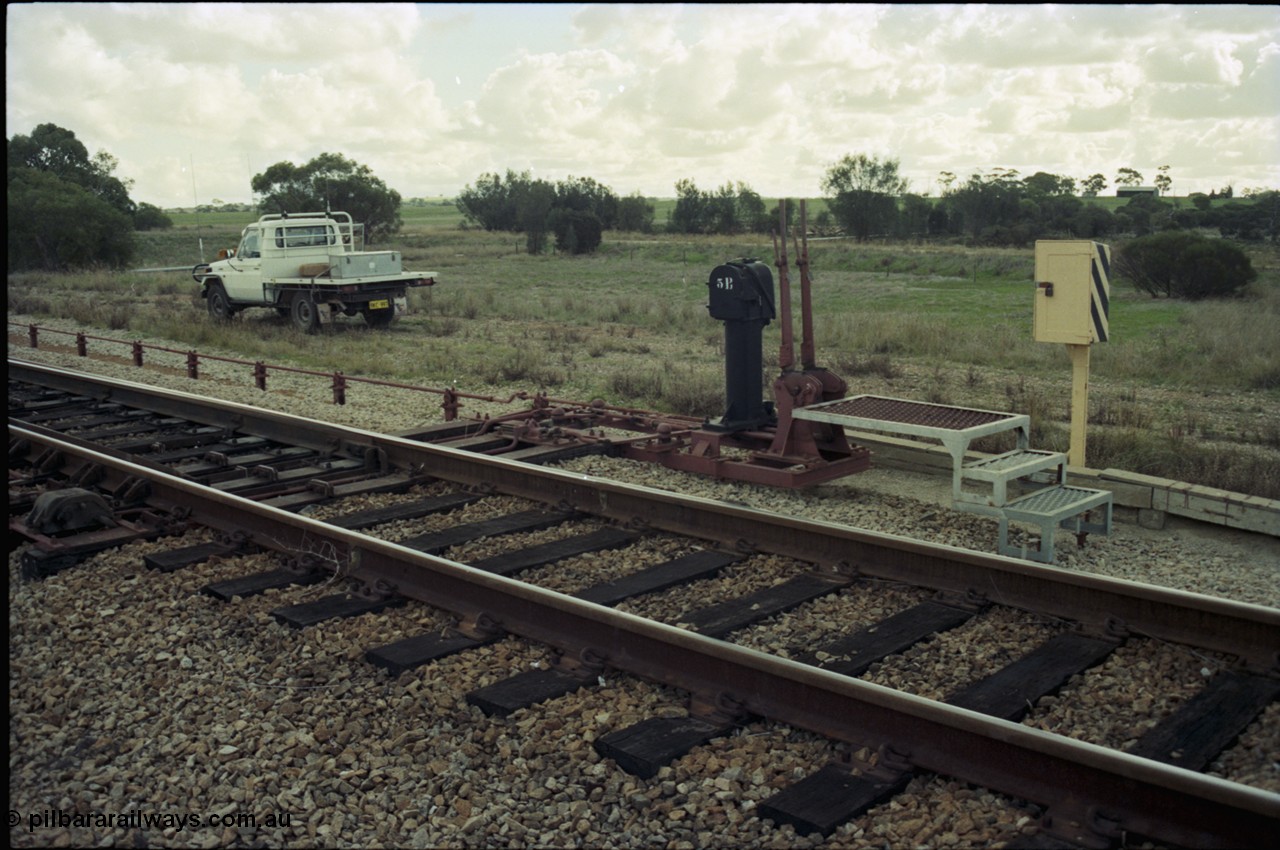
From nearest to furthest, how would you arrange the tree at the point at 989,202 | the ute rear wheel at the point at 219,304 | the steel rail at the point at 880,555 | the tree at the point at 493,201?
the steel rail at the point at 880,555, the ute rear wheel at the point at 219,304, the tree at the point at 989,202, the tree at the point at 493,201

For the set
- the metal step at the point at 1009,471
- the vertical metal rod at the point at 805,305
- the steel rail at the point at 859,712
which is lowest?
the steel rail at the point at 859,712

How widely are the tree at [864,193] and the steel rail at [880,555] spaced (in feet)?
158

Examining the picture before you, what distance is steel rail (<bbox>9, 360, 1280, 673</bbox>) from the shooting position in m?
5.18

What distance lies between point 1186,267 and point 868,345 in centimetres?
1233

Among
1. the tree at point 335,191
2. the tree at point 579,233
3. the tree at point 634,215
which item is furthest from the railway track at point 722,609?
the tree at point 634,215

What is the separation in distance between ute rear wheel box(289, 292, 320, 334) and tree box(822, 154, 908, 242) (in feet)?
121

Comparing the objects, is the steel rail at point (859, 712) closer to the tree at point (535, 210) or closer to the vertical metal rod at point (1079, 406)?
the vertical metal rod at point (1079, 406)

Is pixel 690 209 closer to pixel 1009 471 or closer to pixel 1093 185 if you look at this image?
pixel 1093 185

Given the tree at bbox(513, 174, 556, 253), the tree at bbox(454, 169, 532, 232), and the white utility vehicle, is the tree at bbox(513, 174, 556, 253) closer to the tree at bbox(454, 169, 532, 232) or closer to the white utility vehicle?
the tree at bbox(454, 169, 532, 232)

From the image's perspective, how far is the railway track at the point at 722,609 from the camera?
157 inches

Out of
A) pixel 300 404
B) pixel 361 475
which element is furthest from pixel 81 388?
pixel 361 475

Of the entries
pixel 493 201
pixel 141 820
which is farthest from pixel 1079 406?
pixel 493 201

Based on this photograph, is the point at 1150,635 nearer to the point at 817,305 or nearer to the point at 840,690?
the point at 840,690

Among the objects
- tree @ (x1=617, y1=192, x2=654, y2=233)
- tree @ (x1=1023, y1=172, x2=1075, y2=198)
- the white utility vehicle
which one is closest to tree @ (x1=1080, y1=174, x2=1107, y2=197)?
tree @ (x1=1023, y1=172, x2=1075, y2=198)
